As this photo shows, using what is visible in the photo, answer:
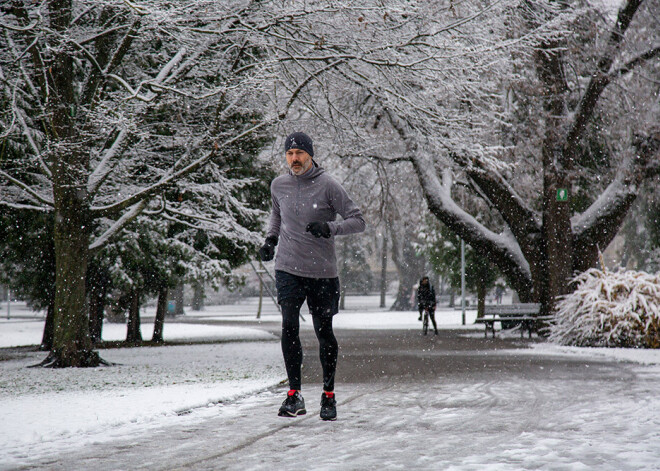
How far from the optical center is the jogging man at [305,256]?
5961 mm

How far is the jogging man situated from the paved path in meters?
0.39

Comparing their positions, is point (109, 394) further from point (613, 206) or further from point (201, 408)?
point (613, 206)

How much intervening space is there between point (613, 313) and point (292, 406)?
11117 mm

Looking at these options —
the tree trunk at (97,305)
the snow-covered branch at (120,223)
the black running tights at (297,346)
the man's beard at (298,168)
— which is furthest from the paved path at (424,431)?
the tree trunk at (97,305)

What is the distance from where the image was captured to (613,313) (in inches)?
608

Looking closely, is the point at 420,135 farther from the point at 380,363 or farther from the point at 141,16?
the point at 141,16

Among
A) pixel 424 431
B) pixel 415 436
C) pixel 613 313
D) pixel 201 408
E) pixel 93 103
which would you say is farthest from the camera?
pixel 613 313

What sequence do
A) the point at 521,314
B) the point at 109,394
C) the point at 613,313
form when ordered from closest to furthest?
the point at 109,394 → the point at 613,313 → the point at 521,314

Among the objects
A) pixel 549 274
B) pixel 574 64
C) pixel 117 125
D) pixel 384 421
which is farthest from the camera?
pixel 549 274

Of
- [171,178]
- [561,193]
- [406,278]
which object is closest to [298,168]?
[171,178]

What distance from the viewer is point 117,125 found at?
35.7 feet

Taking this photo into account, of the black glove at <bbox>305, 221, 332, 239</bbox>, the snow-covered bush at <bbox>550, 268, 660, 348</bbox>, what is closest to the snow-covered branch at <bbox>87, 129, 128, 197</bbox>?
the black glove at <bbox>305, 221, 332, 239</bbox>

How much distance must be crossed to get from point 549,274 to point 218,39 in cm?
1206

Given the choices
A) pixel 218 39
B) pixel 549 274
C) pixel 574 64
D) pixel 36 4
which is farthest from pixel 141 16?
pixel 549 274
